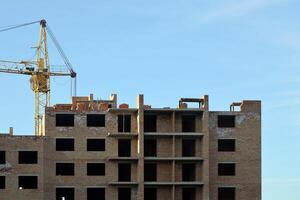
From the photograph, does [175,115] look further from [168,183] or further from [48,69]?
[48,69]

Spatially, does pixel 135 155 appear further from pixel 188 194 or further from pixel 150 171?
pixel 188 194

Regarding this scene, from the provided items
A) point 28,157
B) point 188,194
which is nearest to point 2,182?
point 28,157

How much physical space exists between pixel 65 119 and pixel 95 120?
3.98m

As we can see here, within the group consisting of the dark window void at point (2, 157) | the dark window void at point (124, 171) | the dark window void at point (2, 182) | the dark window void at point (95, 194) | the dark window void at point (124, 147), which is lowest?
the dark window void at point (95, 194)

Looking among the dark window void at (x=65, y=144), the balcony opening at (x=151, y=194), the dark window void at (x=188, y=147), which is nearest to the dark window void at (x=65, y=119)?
the dark window void at (x=65, y=144)

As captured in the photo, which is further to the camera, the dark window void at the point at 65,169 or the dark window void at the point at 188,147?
the dark window void at the point at 188,147

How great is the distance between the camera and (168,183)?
393ft

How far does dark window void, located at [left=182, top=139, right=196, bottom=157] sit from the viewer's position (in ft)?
401

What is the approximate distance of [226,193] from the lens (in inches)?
4793

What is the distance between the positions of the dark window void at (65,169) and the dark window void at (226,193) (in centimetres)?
1992

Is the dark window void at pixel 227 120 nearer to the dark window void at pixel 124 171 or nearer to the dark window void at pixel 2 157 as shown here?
the dark window void at pixel 124 171

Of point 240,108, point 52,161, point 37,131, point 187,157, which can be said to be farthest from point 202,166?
point 37,131

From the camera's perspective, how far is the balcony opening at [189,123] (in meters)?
122

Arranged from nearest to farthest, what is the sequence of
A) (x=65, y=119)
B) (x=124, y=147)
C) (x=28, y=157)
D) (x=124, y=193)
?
1. (x=28, y=157)
2. (x=124, y=193)
3. (x=65, y=119)
4. (x=124, y=147)
